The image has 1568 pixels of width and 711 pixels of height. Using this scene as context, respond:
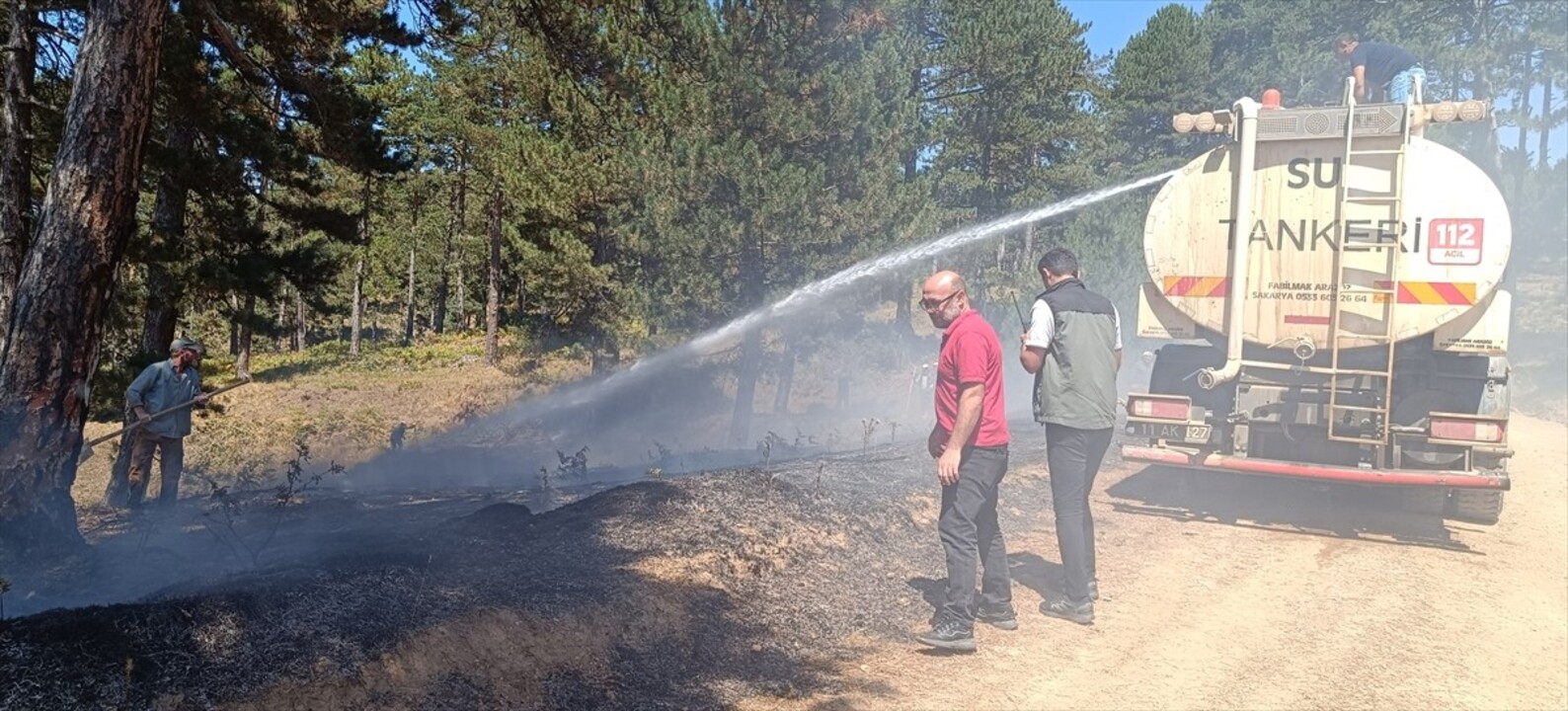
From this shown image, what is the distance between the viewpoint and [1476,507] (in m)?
8.64

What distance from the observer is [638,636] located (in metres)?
4.80

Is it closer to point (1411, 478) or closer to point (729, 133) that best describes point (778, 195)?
point (729, 133)

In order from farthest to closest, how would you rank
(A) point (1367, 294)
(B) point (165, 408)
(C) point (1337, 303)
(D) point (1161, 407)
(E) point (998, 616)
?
(B) point (165, 408) < (D) point (1161, 407) < (C) point (1337, 303) < (A) point (1367, 294) < (E) point (998, 616)

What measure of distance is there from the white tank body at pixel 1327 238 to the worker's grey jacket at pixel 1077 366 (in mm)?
3247

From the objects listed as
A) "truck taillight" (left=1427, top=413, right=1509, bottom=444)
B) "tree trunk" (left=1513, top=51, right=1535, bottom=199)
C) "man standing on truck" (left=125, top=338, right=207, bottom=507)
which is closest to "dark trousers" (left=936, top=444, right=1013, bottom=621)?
"truck taillight" (left=1427, top=413, right=1509, bottom=444)

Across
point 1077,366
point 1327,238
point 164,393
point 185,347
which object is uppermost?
point 1327,238

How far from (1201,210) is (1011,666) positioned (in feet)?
16.6

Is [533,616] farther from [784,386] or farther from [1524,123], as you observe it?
[1524,123]

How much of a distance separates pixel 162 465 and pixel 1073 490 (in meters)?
7.99

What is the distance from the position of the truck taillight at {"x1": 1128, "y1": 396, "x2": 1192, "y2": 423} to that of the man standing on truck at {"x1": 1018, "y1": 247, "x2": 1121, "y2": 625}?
9.76ft

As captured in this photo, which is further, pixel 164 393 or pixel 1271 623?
pixel 164 393

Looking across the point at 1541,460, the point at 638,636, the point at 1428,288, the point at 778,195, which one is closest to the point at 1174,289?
the point at 1428,288

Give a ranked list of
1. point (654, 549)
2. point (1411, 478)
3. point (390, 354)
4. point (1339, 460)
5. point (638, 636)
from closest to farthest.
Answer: point (638, 636) < point (654, 549) < point (1411, 478) < point (1339, 460) < point (390, 354)

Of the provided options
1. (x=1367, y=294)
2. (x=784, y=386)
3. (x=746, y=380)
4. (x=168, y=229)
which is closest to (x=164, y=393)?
(x=168, y=229)
